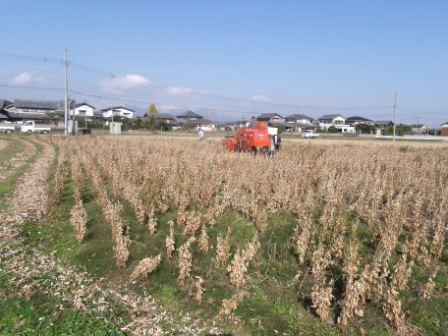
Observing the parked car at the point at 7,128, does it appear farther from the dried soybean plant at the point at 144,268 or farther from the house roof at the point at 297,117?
the house roof at the point at 297,117

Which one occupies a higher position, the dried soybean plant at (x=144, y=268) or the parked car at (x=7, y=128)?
the parked car at (x=7, y=128)

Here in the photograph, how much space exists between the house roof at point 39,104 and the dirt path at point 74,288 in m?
92.3

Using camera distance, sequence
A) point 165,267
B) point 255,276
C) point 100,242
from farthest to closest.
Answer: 1. point 100,242
2. point 165,267
3. point 255,276

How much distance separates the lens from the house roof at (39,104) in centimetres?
9031

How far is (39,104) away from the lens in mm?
94062

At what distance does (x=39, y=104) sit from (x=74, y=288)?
98.9m

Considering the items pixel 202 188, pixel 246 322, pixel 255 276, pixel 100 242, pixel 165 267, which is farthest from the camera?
pixel 202 188

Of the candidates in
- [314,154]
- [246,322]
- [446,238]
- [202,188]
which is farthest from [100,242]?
[314,154]

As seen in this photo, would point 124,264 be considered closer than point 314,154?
Yes

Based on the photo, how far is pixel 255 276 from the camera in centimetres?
593

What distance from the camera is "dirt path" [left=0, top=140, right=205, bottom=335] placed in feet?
16.3

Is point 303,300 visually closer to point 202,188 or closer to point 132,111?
point 202,188

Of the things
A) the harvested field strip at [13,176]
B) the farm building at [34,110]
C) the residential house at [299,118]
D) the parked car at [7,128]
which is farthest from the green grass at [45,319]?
the residential house at [299,118]

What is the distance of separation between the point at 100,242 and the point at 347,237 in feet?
14.8
